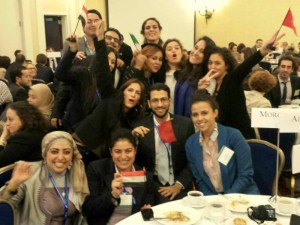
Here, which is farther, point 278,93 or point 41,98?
point 278,93

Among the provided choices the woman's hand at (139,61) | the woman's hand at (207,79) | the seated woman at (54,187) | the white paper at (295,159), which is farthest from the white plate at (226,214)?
the woman's hand at (139,61)

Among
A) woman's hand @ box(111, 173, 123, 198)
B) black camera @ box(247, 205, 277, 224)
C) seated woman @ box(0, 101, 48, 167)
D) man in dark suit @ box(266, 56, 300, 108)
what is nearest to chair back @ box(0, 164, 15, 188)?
seated woman @ box(0, 101, 48, 167)

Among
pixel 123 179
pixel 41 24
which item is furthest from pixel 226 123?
pixel 41 24

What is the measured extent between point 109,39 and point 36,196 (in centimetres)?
227

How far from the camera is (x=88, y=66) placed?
11.0ft

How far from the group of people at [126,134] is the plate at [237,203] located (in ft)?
1.08

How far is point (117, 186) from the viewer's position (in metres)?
2.19

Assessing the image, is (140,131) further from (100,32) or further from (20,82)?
(20,82)

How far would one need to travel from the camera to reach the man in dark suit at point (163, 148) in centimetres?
283

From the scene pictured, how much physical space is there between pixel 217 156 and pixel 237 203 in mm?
553

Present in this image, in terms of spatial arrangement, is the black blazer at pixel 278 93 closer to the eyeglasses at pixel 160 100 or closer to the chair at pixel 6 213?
the eyeglasses at pixel 160 100

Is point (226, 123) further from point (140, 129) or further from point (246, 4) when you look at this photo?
point (246, 4)

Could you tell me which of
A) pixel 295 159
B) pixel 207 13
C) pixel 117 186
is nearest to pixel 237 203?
pixel 295 159

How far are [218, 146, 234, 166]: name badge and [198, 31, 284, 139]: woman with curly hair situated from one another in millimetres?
603
